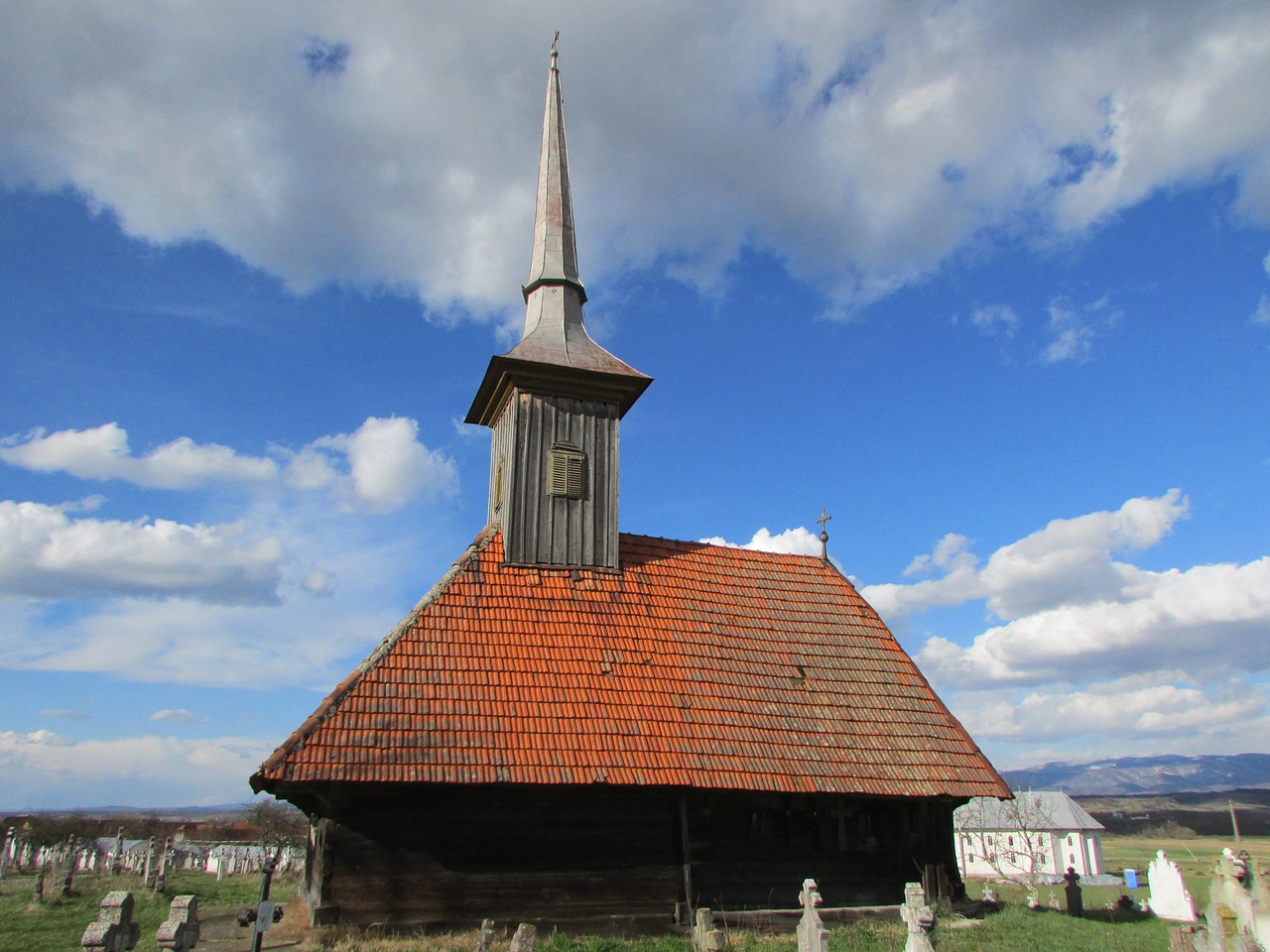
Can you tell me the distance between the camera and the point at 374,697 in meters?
12.0

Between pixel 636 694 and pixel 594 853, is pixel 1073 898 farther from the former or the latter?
pixel 594 853

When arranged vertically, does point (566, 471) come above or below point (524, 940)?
above

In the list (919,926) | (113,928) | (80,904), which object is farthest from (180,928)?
(80,904)

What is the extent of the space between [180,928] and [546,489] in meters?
8.67

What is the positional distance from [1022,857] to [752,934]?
121 feet

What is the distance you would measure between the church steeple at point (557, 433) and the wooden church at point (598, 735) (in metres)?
0.05

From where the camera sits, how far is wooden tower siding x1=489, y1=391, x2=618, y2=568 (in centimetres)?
1559

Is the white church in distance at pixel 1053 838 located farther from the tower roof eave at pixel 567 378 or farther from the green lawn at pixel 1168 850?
the tower roof eave at pixel 567 378

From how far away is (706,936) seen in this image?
9453mm

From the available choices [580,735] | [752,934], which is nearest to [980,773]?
[752,934]

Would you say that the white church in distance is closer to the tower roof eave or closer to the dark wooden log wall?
the dark wooden log wall

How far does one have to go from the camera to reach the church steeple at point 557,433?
51.6ft

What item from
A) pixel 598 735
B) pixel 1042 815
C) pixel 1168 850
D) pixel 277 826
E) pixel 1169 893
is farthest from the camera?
pixel 1168 850

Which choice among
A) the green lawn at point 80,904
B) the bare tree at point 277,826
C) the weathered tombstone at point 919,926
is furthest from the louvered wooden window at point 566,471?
the bare tree at point 277,826
